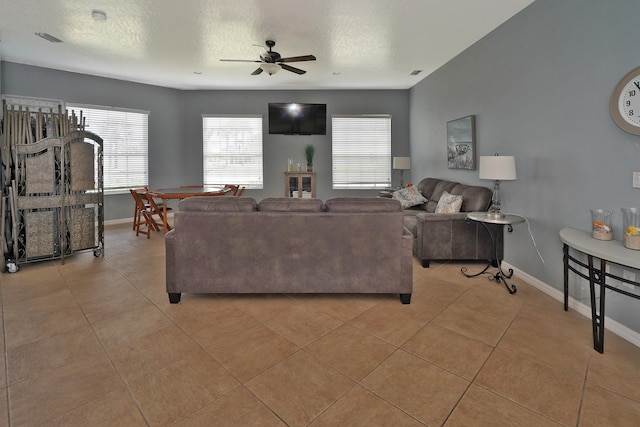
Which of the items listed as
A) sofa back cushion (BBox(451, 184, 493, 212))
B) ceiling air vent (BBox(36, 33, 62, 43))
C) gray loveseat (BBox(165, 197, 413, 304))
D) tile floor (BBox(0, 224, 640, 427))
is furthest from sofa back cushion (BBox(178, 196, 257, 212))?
ceiling air vent (BBox(36, 33, 62, 43))

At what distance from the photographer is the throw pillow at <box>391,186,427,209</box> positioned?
527cm

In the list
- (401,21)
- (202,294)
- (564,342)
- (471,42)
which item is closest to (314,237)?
(202,294)

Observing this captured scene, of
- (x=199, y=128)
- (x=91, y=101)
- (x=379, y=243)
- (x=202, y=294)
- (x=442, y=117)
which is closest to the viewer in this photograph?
(x=379, y=243)

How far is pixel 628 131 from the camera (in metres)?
2.21

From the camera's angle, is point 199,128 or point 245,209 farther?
point 199,128

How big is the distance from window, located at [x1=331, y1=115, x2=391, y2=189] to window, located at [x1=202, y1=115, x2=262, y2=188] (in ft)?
5.63

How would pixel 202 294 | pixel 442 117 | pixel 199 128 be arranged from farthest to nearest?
pixel 199 128 < pixel 442 117 < pixel 202 294

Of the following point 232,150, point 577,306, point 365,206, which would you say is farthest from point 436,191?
point 232,150

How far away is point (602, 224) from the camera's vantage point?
2.24 m

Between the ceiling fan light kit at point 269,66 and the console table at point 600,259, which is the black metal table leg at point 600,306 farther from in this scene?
the ceiling fan light kit at point 269,66

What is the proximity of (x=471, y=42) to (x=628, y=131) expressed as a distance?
2.66m

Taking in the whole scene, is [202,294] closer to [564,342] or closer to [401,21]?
[564,342]

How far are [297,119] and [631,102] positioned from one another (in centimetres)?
541

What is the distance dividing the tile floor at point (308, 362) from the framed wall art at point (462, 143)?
2.07 m
